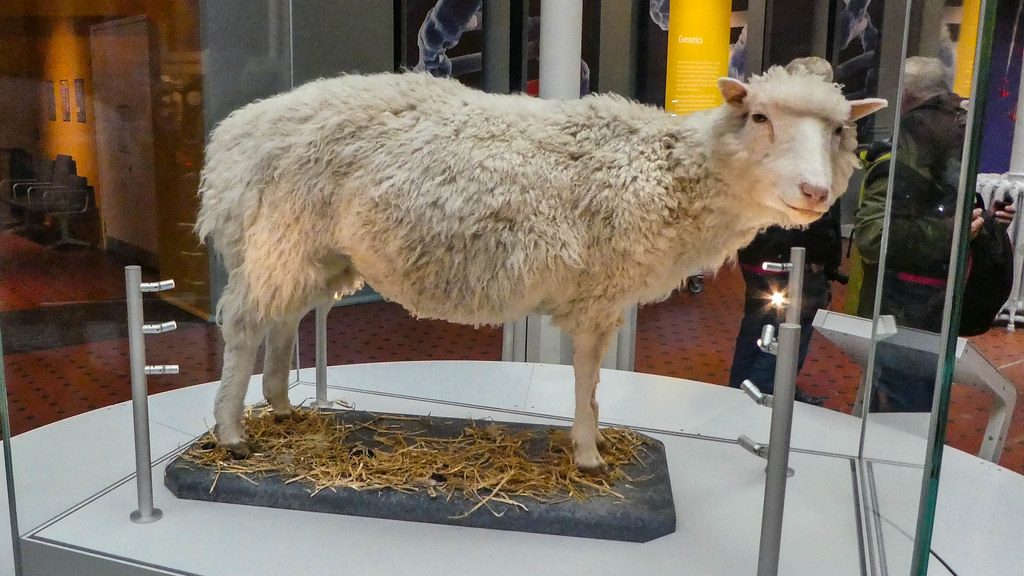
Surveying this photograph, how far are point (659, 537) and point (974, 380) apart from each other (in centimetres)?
98

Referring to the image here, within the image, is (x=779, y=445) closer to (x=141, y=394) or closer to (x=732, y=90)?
(x=732, y=90)

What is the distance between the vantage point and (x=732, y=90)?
1765 millimetres

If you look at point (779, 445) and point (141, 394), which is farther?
point (141, 394)

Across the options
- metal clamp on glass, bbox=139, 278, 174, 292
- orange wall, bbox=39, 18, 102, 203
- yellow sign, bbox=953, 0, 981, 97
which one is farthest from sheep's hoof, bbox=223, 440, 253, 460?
yellow sign, bbox=953, 0, 981, 97

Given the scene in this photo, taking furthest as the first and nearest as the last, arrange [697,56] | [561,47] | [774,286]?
[561,47] → [774,286] → [697,56]

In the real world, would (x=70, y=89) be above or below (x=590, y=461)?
above

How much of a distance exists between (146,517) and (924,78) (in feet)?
6.86

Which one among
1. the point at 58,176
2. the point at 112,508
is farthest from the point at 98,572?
the point at 58,176

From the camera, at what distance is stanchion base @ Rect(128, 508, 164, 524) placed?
1.99 metres

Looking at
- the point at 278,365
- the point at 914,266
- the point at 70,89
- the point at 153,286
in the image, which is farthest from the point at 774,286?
the point at 70,89

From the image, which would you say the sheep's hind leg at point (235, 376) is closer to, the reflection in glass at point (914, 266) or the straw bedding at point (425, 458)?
the straw bedding at point (425, 458)

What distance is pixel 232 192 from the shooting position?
2127 millimetres

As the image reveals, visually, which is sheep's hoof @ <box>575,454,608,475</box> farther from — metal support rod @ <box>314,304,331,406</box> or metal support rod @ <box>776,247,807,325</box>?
metal support rod @ <box>314,304,331,406</box>

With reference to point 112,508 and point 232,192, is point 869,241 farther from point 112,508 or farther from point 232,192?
point 112,508
